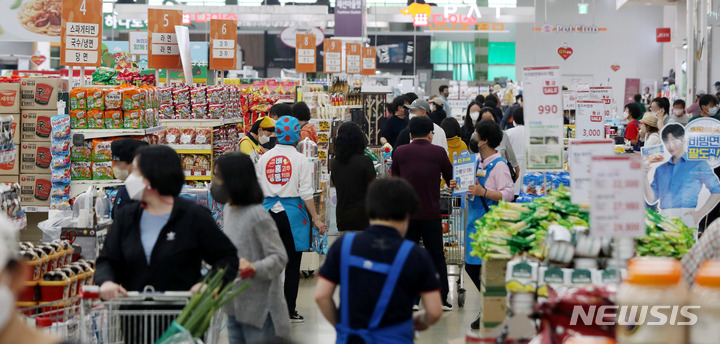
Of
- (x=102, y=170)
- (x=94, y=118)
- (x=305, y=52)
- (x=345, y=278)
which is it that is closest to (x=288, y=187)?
(x=102, y=170)

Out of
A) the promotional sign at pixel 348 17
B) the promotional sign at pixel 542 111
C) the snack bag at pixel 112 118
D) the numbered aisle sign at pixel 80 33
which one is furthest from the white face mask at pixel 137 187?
the promotional sign at pixel 348 17

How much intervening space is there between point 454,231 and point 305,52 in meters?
8.50

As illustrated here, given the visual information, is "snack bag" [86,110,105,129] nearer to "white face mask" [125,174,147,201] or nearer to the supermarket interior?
the supermarket interior

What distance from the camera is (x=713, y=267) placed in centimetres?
244

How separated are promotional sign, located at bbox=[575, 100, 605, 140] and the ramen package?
384 centimetres

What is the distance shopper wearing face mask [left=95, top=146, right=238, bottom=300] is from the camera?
146 inches

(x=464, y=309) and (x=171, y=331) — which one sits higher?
(x=171, y=331)

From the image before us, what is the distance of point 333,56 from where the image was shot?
55.6ft

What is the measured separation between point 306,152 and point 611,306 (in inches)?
235

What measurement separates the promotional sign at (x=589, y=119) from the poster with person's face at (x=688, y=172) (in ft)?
1.88

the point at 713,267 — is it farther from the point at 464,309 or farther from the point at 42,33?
the point at 42,33

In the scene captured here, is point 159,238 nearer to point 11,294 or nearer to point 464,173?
point 11,294

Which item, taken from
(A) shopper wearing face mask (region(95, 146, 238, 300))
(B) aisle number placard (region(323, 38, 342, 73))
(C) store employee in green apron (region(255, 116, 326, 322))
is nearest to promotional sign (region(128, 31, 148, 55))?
(B) aisle number placard (region(323, 38, 342, 73))

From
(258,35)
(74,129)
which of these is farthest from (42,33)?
(258,35)
